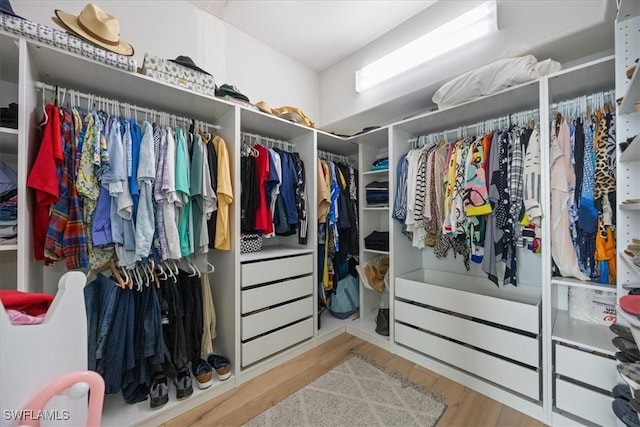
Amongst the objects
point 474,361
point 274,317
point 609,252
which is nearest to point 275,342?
point 274,317

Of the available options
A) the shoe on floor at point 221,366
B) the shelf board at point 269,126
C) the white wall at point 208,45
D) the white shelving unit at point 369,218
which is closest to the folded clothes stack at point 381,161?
the white shelving unit at point 369,218

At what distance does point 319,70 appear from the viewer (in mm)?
2875

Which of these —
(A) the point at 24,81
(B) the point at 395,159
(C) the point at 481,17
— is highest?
(C) the point at 481,17

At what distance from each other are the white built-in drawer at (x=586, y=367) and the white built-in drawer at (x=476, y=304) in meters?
0.14

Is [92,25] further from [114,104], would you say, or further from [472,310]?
[472,310]

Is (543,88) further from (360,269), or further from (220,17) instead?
(220,17)

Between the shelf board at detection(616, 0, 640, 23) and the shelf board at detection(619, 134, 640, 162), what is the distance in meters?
0.57

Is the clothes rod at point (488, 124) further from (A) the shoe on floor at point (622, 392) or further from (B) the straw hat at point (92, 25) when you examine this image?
(B) the straw hat at point (92, 25)

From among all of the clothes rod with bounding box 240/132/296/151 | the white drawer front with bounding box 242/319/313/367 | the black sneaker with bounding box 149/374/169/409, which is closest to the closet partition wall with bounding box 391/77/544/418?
the white drawer front with bounding box 242/319/313/367

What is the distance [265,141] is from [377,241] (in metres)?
1.31

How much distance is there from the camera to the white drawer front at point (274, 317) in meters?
1.69

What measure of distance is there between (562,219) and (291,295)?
67.5 inches

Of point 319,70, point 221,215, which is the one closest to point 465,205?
point 221,215

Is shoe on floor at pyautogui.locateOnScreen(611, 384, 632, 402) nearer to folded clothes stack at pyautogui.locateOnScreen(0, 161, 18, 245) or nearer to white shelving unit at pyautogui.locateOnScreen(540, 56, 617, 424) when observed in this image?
white shelving unit at pyautogui.locateOnScreen(540, 56, 617, 424)
